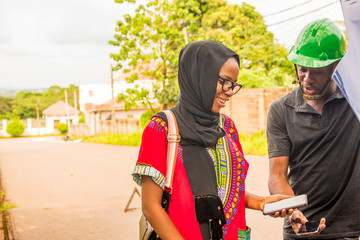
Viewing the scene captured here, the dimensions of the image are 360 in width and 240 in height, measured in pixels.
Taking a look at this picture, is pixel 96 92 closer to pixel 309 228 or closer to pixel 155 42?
pixel 155 42

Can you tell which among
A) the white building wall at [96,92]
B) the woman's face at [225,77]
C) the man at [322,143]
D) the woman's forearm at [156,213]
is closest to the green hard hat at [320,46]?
the man at [322,143]

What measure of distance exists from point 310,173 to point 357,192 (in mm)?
226

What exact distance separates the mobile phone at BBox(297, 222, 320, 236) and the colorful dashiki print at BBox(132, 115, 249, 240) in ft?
0.82

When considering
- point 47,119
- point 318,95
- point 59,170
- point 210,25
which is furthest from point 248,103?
point 47,119

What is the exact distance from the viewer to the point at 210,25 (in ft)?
84.9

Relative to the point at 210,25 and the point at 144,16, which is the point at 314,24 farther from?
the point at 210,25

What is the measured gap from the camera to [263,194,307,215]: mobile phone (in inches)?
67.6

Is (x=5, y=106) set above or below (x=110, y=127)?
above

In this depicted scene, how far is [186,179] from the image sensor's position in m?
1.73

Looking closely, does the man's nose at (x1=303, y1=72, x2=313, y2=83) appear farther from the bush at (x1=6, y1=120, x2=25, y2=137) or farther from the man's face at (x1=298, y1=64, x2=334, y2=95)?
the bush at (x1=6, y1=120, x2=25, y2=137)

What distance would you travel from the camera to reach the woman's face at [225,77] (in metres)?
1.80

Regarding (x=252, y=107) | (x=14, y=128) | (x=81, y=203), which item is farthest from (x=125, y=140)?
(x=14, y=128)

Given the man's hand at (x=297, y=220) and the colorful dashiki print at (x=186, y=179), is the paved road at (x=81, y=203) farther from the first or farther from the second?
the colorful dashiki print at (x=186, y=179)

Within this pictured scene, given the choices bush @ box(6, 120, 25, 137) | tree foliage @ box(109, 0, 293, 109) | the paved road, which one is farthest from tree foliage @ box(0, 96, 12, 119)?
the paved road
